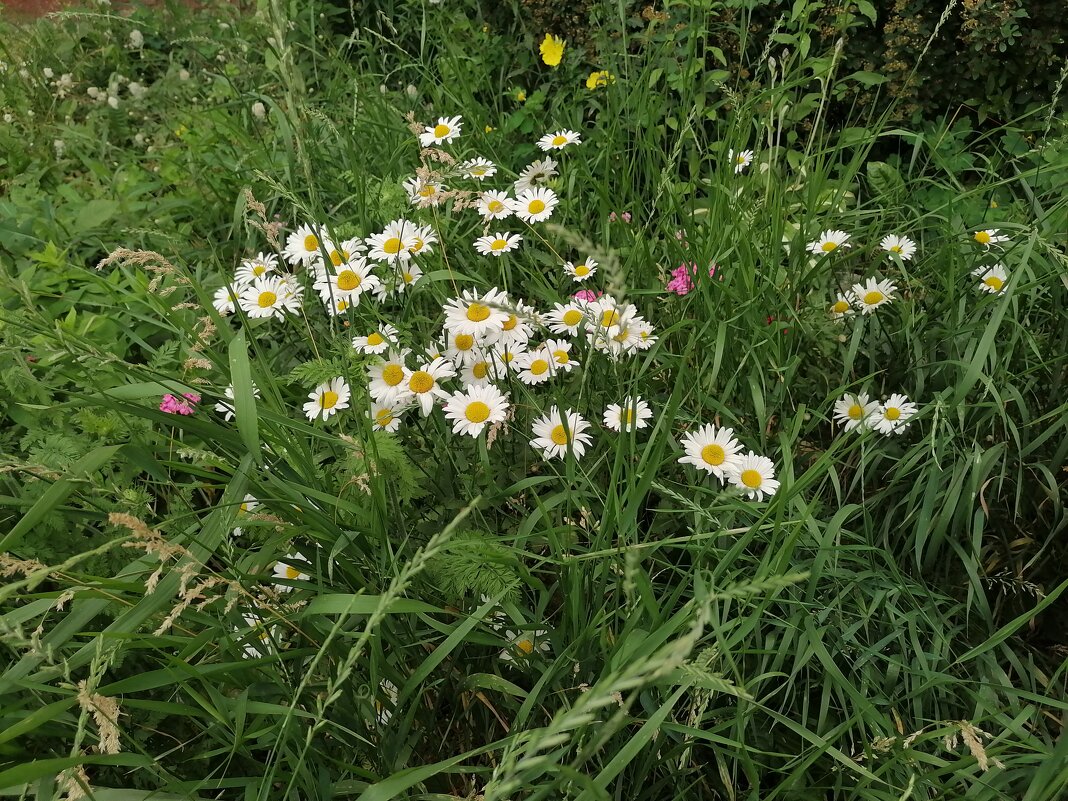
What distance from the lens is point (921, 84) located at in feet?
8.83

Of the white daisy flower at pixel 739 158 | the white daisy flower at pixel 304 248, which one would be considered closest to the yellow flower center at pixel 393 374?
the white daisy flower at pixel 304 248

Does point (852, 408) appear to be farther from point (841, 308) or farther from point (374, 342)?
point (374, 342)

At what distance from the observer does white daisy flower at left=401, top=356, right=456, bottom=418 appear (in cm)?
140

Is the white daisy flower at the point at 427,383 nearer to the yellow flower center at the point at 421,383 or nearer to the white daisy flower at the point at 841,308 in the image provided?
the yellow flower center at the point at 421,383

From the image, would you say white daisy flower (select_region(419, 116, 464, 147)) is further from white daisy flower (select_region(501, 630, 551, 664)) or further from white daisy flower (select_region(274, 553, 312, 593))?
white daisy flower (select_region(501, 630, 551, 664))

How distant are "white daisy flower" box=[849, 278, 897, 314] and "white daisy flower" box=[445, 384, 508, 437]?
3.15ft

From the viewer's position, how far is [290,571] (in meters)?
1.45

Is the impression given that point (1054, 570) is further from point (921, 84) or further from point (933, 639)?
point (921, 84)

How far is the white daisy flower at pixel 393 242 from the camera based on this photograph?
1.72 metres

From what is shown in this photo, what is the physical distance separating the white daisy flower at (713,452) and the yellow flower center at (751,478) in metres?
0.03

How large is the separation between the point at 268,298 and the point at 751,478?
109cm

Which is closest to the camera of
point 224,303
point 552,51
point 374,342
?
point 374,342

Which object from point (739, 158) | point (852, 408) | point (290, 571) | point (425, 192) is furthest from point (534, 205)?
point (290, 571)

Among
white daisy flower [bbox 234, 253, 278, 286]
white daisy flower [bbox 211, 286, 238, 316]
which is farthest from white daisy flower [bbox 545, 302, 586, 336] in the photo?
white daisy flower [bbox 211, 286, 238, 316]
